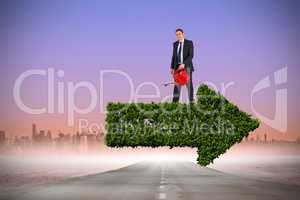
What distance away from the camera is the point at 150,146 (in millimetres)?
12922

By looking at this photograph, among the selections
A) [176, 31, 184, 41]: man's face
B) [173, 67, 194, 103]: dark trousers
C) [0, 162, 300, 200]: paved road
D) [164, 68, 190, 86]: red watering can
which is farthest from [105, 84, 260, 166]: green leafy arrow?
[0, 162, 300, 200]: paved road

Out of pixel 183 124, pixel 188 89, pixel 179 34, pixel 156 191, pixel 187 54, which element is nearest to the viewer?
pixel 183 124

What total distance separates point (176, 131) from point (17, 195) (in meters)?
14.7

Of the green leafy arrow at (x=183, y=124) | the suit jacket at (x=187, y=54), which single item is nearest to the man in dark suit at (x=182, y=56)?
the suit jacket at (x=187, y=54)

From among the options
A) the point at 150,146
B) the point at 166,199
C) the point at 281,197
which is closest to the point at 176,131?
the point at 150,146

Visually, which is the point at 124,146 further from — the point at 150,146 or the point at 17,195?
the point at 17,195

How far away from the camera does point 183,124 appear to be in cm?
1292

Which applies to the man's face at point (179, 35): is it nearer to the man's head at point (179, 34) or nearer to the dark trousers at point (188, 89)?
the man's head at point (179, 34)

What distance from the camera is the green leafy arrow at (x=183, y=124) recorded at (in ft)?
41.7

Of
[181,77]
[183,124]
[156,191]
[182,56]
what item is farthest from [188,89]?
[156,191]

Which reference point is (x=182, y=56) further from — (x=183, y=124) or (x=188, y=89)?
(x=183, y=124)

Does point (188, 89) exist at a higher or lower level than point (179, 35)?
lower

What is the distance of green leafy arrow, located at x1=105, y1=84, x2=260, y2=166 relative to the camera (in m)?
12.7

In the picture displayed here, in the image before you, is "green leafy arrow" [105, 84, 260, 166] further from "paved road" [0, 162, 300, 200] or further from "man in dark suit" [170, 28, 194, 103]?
"paved road" [0, 162, 300, 200]
